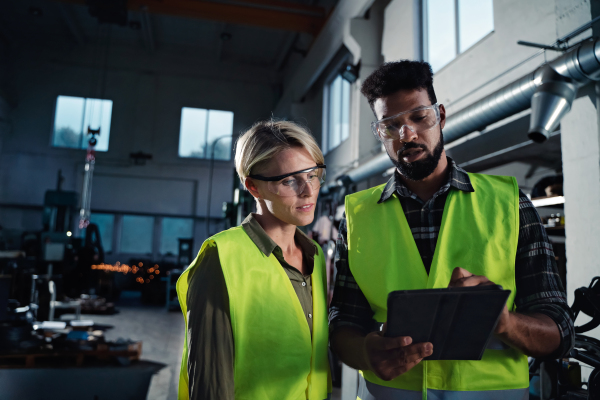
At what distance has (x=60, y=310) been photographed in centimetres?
1144

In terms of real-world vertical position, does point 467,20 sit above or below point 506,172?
above

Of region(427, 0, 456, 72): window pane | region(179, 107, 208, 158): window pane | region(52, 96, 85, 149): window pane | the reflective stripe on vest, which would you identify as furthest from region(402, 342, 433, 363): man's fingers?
region(52, 96, 85, 149): window pane

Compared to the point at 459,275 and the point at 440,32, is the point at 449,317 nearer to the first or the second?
the point at 459,275

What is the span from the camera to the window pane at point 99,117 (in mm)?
16641

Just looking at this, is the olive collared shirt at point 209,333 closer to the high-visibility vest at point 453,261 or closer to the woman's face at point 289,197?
the woman's face at point 289,197

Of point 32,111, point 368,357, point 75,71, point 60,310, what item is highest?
point 75,71

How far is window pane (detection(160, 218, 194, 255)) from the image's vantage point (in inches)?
688

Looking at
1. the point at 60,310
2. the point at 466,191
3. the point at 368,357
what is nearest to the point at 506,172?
the point at 466,191

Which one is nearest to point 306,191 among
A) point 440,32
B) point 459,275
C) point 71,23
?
point 459,275

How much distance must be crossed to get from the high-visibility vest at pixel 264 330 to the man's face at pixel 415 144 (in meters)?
0.62

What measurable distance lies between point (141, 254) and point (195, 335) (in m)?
16.8

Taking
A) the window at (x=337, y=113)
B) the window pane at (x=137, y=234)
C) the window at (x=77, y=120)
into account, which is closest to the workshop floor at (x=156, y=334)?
the window pane at (x=137, y=234)

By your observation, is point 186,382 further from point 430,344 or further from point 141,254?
point 141,254

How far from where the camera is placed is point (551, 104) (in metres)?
3.43
